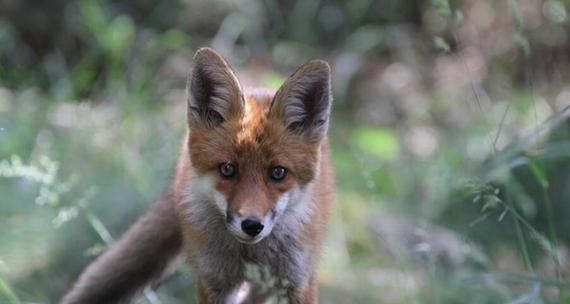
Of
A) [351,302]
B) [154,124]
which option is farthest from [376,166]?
[351,302]

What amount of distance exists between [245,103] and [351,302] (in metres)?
2.05

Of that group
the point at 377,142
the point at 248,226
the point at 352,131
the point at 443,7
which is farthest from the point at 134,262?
the point at 352,131

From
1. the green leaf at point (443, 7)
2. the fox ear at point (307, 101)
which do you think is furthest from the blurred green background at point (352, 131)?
the fox ear at point (307, 101)

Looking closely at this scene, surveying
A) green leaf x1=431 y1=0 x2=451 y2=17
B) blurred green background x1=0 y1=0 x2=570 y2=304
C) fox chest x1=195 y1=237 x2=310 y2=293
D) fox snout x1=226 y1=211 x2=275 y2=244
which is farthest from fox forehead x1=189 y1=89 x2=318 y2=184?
green leaf x1=431 y1=0 x2=451 y2=17

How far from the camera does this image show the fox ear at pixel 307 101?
400cm

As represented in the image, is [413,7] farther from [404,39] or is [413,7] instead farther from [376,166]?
[376,166]

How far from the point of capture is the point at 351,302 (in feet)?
18.6

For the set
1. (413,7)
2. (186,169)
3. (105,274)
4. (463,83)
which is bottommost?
(463,83)

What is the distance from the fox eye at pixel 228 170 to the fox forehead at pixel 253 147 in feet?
0.08

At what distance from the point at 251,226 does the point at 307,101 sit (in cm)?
80

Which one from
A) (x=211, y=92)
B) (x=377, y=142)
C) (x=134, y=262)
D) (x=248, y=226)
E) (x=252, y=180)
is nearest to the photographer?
(x=248, y=226)

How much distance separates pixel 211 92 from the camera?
162 inches

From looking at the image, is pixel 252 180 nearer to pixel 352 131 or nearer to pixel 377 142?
pixel 377 142

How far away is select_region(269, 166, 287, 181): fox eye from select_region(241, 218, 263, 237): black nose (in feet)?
1.00
